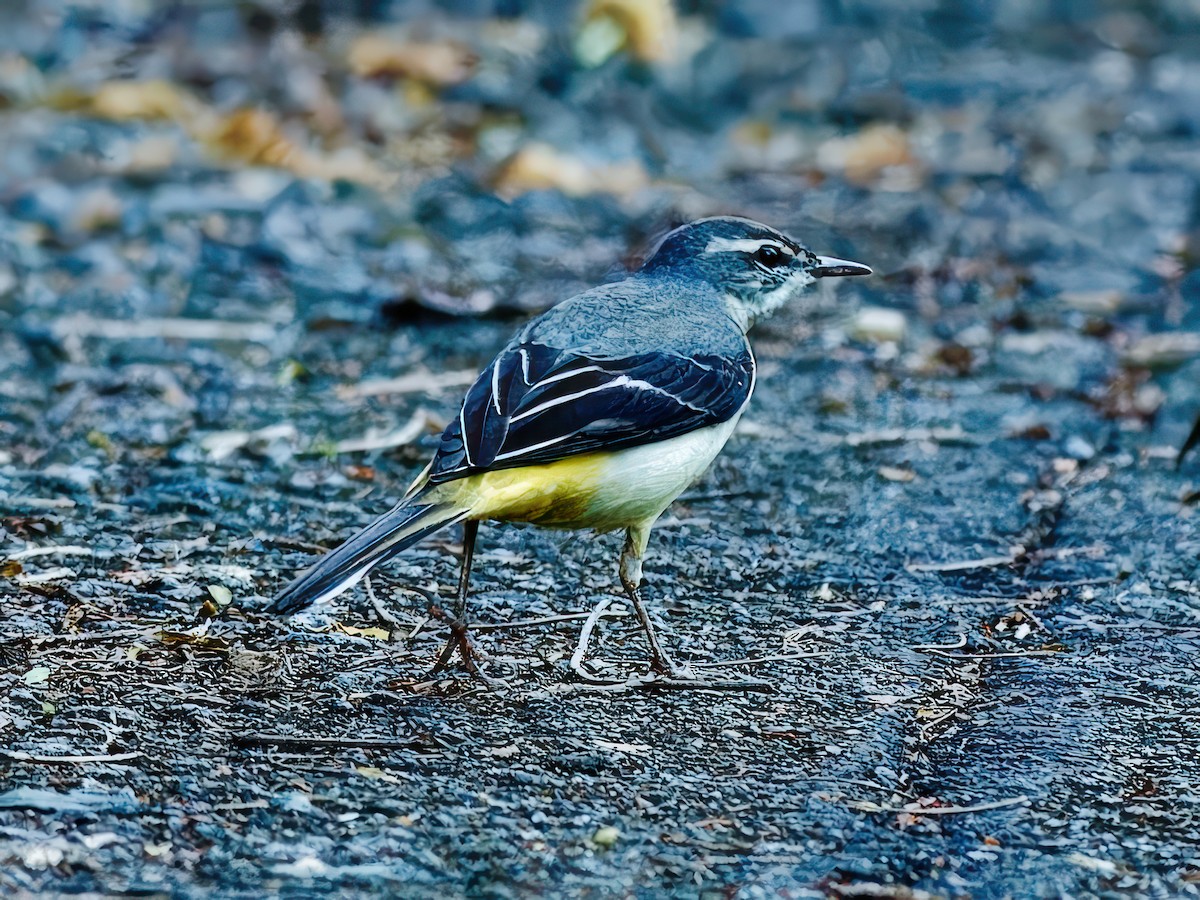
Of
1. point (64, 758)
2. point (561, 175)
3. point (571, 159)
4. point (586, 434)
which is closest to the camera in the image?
point (64, 758)

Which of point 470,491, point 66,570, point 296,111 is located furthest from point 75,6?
point 470,491

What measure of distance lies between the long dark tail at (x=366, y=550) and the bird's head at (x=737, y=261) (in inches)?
64.5

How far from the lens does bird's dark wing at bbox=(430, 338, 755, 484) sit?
4.53 metres

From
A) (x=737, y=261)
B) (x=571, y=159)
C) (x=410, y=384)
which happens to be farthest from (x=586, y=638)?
(x=571, y=159)

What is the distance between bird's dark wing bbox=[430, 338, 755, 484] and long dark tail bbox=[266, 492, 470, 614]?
11 centimetres

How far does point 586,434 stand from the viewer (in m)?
4.64

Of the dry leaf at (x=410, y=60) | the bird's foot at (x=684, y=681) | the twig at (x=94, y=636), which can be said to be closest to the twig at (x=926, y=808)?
the bird's foot at (x=684, y=681)

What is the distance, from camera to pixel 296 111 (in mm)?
10961

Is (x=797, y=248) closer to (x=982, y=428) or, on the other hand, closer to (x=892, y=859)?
(x=982, y=428)

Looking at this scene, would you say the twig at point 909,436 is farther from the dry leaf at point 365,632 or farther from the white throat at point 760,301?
the dry leaf at point 365,632

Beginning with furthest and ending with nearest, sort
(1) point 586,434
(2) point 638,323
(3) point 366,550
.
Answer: (2) point 638,323 → (1) point 586,434 → (3) point 366,550

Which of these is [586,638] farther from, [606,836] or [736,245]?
[736,245]

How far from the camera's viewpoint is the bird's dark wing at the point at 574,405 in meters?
4.53

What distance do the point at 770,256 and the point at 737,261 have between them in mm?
138
